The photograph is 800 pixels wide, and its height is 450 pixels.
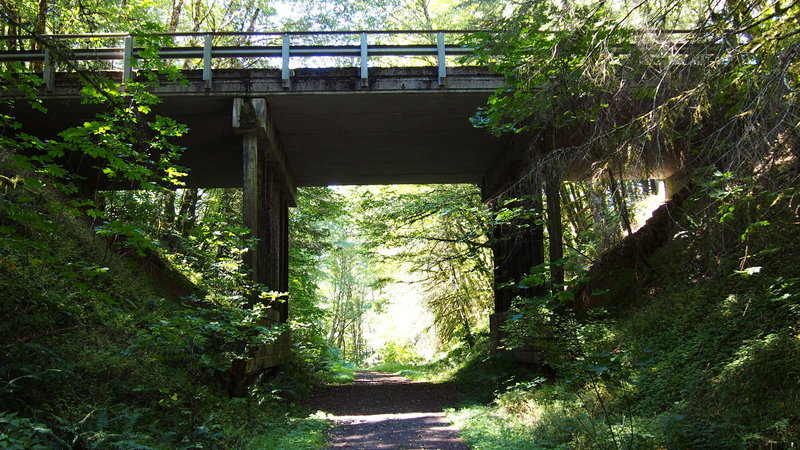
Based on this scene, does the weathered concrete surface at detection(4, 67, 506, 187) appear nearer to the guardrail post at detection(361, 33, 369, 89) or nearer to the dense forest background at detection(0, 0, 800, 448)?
the guardrail post at detection(361, 33, 369, 89)

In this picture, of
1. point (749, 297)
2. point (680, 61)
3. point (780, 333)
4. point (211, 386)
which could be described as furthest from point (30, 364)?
point (749, 297)

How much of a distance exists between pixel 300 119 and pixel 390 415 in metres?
6.59

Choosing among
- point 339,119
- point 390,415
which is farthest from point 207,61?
point 390,415

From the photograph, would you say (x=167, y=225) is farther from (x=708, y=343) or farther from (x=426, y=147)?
(x=708, y=343)

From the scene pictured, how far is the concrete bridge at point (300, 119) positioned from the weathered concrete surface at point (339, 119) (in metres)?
0.02

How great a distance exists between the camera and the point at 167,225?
13.9 meters

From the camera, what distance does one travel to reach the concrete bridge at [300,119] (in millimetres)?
10922

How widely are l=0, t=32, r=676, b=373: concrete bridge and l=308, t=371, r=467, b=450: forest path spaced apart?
6.13ft

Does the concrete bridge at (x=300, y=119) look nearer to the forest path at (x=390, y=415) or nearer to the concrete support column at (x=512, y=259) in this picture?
the concrete support column at (x=512, y=259)

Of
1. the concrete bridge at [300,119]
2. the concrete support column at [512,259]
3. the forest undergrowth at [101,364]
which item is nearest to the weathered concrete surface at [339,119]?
the concrete bridge at [300,119]

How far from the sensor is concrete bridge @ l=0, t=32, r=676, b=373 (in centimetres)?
1092

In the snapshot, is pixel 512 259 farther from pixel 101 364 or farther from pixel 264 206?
pixel 101 364

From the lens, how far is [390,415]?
1047cm

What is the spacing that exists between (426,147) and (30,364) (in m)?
10.3
